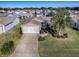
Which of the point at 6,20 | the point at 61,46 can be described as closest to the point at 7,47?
the point at 6,20

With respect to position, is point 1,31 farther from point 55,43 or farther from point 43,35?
point 55,43

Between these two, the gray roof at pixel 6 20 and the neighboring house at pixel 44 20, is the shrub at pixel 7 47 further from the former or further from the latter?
the neighboring house at pixel 44 20

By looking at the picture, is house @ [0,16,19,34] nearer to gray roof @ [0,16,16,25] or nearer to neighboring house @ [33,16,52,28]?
gray roof @ [0,16,16,25]

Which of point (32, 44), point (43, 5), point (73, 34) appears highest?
point (43, 5)

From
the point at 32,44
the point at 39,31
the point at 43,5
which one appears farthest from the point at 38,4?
the point at 32,44

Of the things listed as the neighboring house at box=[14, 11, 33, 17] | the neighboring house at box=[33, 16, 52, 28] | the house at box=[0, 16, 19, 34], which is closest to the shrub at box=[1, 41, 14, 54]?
the house at box=[0, 16, 19, 34]

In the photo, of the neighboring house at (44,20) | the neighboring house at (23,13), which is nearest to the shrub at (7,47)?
the neighboring house at (23,13)
